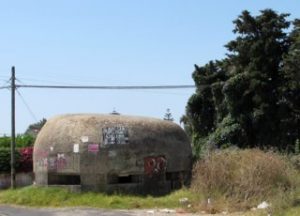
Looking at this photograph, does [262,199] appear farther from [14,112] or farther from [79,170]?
[14,112]

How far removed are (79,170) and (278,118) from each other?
1232 centimetres

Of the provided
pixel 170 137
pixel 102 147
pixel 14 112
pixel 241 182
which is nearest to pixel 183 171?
pixel 170 137

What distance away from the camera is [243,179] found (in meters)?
19.6

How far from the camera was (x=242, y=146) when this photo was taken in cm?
3316

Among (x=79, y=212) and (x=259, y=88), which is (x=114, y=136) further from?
(x=259, y=88)

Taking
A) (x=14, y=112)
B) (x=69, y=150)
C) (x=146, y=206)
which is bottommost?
(x=146, y=206)

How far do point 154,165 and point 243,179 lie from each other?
5.86 metres

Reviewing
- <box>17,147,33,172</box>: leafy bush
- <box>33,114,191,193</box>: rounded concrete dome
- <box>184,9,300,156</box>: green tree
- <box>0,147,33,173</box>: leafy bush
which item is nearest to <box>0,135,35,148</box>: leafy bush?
<box>0,147,33,173</box>: leafy bush

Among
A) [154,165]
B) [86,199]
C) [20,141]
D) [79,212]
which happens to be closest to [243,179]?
[79,212]

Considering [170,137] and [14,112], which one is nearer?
[170,137]

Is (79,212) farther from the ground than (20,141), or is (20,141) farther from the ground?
(20,141)


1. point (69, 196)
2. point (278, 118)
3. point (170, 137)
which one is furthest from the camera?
point (278, 118)

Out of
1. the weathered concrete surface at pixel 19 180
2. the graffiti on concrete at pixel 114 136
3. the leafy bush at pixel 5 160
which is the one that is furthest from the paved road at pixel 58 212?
the leafy bush at pixel 5 160

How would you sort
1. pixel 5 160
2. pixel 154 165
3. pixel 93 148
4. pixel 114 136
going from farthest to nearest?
pixel 5 160, pixel 154 165, pixel 114 136, pixel 93 148
